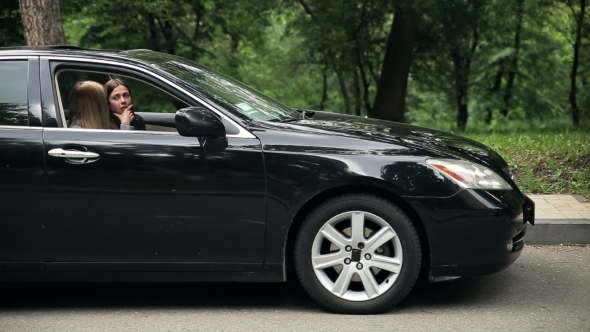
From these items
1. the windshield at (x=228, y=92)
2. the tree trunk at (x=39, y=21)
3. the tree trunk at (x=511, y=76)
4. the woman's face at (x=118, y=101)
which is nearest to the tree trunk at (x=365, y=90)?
the tree trunk at (x=511, y=76)

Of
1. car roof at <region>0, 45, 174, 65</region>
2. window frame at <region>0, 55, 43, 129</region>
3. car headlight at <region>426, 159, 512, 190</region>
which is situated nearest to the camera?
car headlight at <region>426, 159, 512, 190</region>

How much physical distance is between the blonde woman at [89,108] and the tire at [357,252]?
1437mm

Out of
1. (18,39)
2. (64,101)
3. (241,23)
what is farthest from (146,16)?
(64,101)

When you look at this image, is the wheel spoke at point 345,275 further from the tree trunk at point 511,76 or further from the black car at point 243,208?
the tree trunk at point 511,76

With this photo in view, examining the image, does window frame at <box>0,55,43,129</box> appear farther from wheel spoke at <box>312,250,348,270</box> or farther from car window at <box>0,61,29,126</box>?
wheel spoke at <box>312,250,348,270</box>

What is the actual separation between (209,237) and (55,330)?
104 centimetres

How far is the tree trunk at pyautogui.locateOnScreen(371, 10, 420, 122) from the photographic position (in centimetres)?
1911

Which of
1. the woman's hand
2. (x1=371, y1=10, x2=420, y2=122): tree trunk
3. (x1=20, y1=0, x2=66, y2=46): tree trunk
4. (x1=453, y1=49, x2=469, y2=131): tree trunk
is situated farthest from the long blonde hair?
(x1=453, y1=49, x2=469, y2=131): tree trunk

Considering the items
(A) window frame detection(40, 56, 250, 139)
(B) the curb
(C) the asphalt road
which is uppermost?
(A) window frame detection(40, 56, 250, 139)

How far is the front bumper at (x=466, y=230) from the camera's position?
498 centimetres

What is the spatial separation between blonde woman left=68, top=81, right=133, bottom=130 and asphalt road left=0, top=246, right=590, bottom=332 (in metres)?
1.19

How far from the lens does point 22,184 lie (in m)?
5.02

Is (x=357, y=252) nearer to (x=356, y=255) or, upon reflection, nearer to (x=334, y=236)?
(x=356, y=255)

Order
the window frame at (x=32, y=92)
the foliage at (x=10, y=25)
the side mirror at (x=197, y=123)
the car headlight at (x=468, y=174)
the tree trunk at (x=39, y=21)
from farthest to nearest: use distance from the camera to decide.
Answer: the foliage at (x=10, y=25)
the tree trunk at (x=39, y=21)
the window frame at (x=32, y=92)
the car headlight at (x=468, y=174)
the side mirror at (x=197, y=123)
